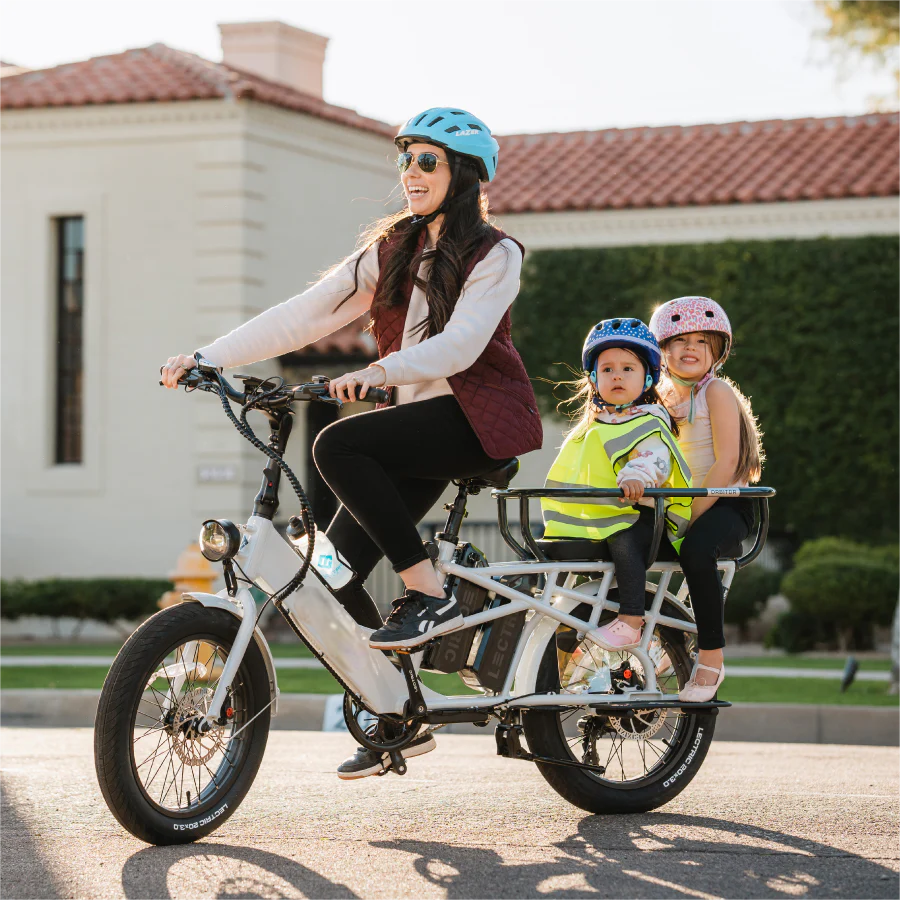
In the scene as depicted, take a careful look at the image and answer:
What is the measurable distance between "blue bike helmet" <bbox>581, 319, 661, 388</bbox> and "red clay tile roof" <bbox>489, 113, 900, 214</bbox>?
1331 cm

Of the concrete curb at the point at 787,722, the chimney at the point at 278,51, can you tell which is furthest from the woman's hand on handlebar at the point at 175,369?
the chimney at the point at 278,51

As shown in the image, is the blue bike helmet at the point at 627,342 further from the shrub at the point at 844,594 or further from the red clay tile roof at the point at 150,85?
the red clay tile roof at the point at 150,85

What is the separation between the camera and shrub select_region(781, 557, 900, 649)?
1488cm

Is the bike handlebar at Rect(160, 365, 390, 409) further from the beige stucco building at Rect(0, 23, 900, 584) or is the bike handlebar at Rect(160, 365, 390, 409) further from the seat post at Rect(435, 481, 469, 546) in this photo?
the beige stucco building at Rect(0, 23, 900, 584)

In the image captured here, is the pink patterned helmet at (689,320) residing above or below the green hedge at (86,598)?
above

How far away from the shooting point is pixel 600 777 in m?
5.34

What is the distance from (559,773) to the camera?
525cm

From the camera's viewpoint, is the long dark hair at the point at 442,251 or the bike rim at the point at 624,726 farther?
the bike rim at the point at 624,726

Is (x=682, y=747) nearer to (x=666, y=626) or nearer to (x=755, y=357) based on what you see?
(x=666, y=626)

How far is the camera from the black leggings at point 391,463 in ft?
15.6

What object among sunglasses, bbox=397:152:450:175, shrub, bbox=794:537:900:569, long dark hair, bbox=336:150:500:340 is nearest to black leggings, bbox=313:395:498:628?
long dark hair, bbox=336:150:500:340

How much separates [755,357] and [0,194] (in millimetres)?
8605

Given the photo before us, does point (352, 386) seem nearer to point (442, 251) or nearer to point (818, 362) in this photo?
point (442, 251)

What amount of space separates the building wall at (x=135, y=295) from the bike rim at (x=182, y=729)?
39.4 ft
